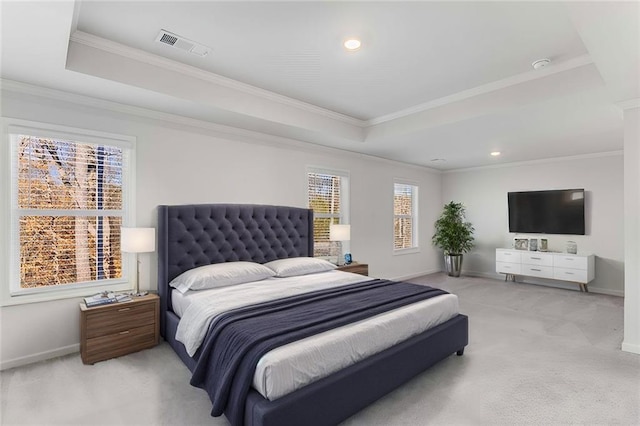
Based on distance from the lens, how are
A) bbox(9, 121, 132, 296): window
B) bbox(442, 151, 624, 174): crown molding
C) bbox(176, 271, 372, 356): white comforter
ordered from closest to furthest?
bbox(176, 271, 372, 356): white comforter
bbox(9, 121, 132, 296): window
bbox(442, 151, 624, 174): crown molding

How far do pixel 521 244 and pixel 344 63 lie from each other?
5.38m

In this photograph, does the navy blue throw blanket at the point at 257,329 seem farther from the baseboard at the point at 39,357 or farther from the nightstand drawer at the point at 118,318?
the baseboard at the point at 39,357

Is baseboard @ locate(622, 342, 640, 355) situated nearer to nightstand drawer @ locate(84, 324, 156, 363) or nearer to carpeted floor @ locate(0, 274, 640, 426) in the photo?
carpeted floor @ locate(0, 274, 640, 426)

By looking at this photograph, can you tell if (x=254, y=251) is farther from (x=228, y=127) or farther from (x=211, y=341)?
(x=211, y=341)

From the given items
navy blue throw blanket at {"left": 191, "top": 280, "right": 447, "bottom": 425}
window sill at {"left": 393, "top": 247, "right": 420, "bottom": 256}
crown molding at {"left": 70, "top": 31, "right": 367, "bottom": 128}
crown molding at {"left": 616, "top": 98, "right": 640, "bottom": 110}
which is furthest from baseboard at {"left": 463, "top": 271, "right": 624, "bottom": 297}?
crown molding at {"left": 70, "top": 31, "right": 367, "bottom": 128}

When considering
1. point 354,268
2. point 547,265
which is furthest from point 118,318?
point 547,265

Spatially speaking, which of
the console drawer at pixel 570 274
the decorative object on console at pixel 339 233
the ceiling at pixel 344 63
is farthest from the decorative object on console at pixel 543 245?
the decorative object on console at pixel 339 233

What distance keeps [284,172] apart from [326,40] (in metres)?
2.29

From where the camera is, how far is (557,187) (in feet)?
20.1

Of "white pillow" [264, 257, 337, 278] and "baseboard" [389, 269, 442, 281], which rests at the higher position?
"white pillow" [264, 257, 337, 278]

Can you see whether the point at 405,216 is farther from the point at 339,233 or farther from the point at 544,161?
the point at 544,161

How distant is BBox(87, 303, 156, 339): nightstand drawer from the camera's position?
2.85 metres

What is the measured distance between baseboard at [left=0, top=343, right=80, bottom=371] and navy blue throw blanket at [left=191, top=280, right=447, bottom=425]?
167 centimetres

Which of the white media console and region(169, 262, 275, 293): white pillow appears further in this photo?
the white media console
